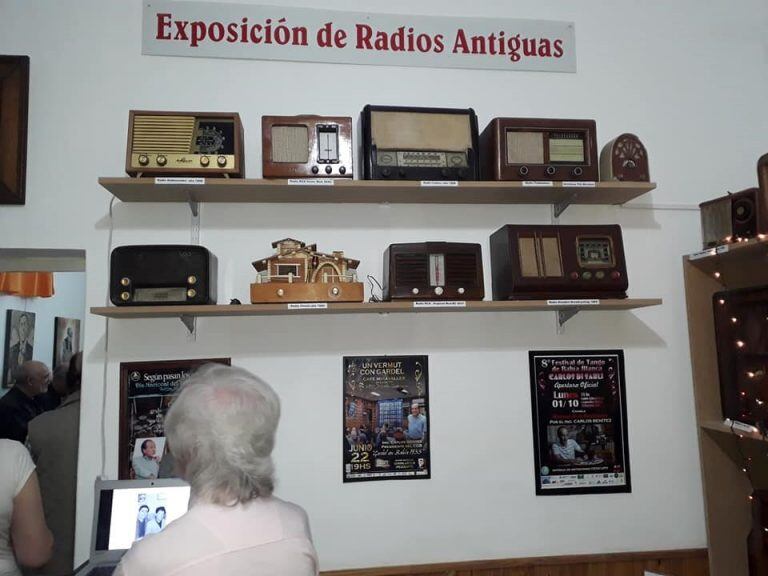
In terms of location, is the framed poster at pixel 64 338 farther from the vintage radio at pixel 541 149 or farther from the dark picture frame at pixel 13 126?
the vintage radio at pixel 541 149

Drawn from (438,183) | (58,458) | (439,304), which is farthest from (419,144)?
(58,458)

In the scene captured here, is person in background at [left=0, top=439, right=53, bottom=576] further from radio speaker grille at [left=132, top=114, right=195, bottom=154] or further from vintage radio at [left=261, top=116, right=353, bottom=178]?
vintage radio at [left=261, top=116, right=353, bottom=178]

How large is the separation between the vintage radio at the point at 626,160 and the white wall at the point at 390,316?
29 centimetres

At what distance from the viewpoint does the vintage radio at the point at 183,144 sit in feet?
7.08

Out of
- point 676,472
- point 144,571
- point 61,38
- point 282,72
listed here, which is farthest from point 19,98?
point 676,472

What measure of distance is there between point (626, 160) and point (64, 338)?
4273 mm

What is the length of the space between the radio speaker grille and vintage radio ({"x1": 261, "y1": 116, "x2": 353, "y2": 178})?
0.94 ft

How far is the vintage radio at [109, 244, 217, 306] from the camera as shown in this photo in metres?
2.12

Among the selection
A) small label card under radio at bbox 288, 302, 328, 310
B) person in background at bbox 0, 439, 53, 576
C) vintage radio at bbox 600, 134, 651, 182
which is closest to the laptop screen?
person in background at bbox 0, 439, 53, 576

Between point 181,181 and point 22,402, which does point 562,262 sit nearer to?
point 181,181

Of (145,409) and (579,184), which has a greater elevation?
(579,184)

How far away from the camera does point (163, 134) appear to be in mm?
2201

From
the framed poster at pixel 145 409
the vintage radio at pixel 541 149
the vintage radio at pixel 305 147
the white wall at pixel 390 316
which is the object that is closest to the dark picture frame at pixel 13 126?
the white wall at pixel 390 316

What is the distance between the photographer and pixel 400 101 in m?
2.66
